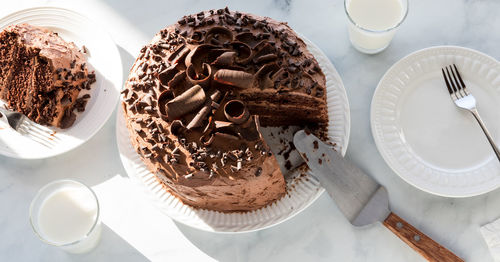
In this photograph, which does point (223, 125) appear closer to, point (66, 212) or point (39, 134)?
point (66, 212)

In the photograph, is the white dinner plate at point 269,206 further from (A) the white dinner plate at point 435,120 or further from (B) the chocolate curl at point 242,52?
(B) the chocolate curl at point 242,52

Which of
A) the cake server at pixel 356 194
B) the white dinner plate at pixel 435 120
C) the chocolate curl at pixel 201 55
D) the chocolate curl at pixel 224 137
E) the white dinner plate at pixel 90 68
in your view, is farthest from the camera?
the white dinner plate at pixel 90 68

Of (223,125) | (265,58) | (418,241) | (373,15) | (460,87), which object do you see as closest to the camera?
(223,125)

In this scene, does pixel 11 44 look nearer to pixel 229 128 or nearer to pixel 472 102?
pixel 229 128

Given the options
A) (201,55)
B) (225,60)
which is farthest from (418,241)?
(201,55)

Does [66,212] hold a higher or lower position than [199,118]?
lower

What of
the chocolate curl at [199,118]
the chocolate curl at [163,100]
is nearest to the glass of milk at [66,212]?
the chocolate curl at [163,100]
